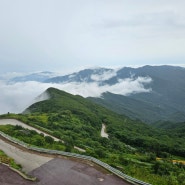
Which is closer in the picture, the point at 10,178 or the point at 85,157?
the point at 10,178

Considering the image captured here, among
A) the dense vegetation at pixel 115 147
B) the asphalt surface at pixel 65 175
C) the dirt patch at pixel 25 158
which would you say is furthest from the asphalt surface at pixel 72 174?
the dense vegetation at pixel 115 147

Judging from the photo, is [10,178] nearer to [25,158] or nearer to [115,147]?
[25,158]

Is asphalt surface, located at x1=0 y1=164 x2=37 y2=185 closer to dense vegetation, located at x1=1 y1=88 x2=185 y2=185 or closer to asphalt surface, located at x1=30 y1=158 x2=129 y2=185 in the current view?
asphalt surface, located at x1=30 y1=158 x2=129 y2=185

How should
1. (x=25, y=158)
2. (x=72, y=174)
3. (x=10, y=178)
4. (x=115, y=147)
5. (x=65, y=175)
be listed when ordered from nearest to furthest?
(x=10, y=178) < (x=65, y=175) < (x=72, y=174) < (x=25, y=158) < (x=115, y=147)

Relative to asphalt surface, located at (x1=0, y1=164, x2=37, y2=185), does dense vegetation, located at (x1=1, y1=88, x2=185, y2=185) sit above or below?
below

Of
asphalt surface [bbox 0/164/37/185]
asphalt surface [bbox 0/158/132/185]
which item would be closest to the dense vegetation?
asphalt surface [bbox 0/158/132/185]

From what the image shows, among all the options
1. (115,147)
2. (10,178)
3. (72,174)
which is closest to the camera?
(10,178)

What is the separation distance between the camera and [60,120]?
104 metres

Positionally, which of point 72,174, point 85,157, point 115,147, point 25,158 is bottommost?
point 115,147

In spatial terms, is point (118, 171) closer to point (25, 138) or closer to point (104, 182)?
point (104, 182)

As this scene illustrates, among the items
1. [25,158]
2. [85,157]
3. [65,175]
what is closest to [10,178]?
[65,175]

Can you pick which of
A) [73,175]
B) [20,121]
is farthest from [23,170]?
[20,121]

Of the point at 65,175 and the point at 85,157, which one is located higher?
the point at 85,157

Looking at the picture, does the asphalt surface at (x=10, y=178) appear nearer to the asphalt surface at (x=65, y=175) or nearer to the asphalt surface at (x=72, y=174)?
the asphalt surface at (x=65, y=175)
